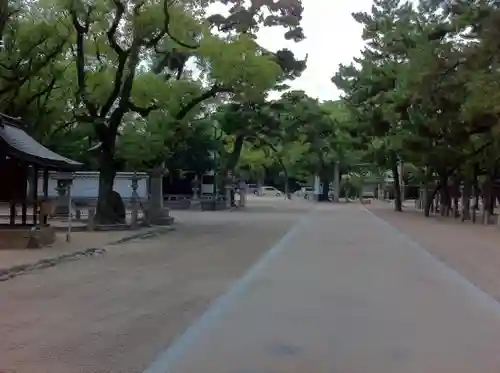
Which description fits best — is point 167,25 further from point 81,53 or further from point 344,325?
point 344,325

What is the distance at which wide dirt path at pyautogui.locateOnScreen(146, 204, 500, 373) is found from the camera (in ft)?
24.2

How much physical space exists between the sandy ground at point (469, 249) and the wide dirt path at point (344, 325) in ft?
1.51

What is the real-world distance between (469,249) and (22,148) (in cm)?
1310

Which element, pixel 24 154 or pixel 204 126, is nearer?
pixel 24 154

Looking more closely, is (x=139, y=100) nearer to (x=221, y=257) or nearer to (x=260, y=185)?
(x=221, y=257)

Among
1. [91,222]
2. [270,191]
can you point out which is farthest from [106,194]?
[270,191]

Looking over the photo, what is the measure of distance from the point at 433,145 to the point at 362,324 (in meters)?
31.0

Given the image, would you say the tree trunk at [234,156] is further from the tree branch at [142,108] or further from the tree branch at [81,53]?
the tree branch at [81,53]

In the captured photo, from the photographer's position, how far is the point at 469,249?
70.7 ft

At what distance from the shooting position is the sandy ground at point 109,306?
7.59 meters

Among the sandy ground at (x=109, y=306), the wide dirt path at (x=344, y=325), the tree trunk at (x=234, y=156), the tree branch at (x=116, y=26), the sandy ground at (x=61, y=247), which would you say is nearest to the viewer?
the wide dirt path at (x=344, y=325)

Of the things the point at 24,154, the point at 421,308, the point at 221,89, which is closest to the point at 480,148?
the point at 221,89

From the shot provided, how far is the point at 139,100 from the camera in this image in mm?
31484

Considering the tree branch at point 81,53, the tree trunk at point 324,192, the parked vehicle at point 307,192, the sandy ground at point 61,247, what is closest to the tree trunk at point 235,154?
the tree branch at point 81,53
